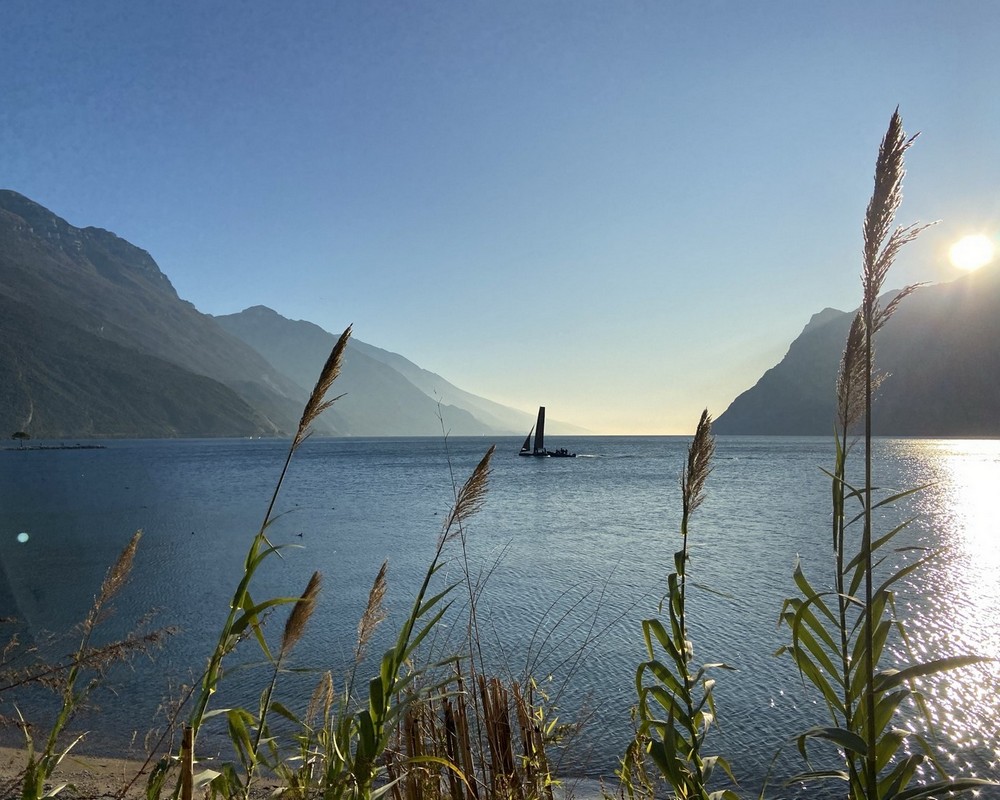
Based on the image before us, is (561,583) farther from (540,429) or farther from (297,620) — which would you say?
(540,429)

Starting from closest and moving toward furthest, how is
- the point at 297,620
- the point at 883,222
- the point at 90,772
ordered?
the point at 883,222 → the point at 297,620 → the point at 90,772

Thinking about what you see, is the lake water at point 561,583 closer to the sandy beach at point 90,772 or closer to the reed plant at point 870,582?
the reed plant at point 870,582

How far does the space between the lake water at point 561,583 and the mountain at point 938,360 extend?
350ft

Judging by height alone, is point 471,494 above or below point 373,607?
above

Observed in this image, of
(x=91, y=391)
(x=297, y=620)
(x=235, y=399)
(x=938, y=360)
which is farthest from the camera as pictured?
(x=235, y=399)

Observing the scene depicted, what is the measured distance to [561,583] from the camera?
1602 cm

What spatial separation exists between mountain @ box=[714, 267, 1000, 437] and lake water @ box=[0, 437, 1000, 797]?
106714 mm

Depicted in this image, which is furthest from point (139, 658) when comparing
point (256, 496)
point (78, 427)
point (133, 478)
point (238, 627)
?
point (78, 427)

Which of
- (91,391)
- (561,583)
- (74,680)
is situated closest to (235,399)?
(91,391)

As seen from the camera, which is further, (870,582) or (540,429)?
(540,429)

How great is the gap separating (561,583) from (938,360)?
498ft

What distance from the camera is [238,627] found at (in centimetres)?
180

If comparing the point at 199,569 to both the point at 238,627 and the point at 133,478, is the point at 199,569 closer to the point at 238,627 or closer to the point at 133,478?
the point at 238,627

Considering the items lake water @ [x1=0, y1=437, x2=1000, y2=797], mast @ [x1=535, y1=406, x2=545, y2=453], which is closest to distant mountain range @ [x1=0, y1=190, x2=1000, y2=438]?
mast @ [x1=535, y1=406, x2=545, y2=453]
